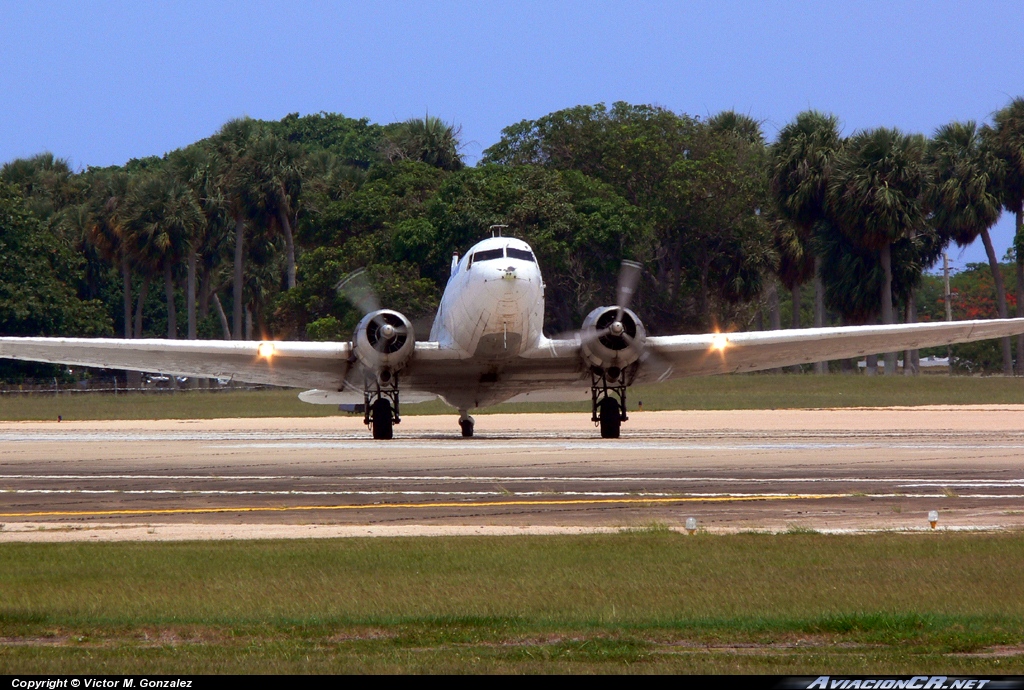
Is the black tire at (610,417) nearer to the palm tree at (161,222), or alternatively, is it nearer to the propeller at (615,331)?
the propeller at (615,331)

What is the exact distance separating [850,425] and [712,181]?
45056mm

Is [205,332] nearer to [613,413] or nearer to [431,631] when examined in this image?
[613,413]

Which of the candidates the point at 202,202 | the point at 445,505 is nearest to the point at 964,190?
the point at 202,202

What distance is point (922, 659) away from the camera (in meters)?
7.13

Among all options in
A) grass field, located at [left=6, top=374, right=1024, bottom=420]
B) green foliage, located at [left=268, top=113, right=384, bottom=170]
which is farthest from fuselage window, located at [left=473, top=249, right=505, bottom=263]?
green foliage, located at [left=268, top=113, right=384, bottom=170]

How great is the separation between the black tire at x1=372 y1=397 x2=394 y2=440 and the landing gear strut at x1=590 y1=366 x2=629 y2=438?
4948 millimetres

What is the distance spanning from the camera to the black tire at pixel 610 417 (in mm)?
30406

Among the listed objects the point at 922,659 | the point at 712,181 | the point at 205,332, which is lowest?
the point at 922,659

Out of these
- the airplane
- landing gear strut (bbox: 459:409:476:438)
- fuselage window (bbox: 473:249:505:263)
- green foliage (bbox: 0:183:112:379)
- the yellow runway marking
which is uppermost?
green foliage (bbox: 0:183:112:379)

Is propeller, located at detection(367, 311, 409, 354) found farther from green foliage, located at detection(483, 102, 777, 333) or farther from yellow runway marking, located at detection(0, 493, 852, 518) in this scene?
green foliage, located at detection(483, 102, 777, 333)

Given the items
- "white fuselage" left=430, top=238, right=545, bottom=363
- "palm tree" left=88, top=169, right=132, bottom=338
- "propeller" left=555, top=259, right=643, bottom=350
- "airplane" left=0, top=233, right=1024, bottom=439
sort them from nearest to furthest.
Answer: "white fuselage" left=430, top=238, right=545, bottom=363
"airplane" left=0, top=233, right=1024, bottom=439
"propeller" left=555, top=259, right=643, bottom=350
"palm tree" left=88, top=169, right=132, bottom=338

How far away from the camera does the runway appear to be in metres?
13.6

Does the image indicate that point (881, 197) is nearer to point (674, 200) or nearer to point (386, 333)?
point (674, 200)

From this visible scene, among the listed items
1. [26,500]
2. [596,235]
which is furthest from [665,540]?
[596,235]
